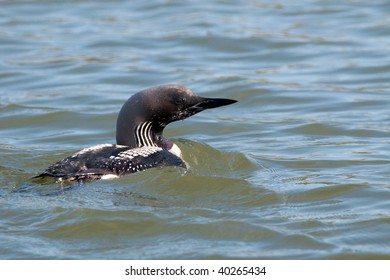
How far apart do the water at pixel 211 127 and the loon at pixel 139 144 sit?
0.10m

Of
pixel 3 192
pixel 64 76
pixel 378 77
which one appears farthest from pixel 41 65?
pixel 3 192

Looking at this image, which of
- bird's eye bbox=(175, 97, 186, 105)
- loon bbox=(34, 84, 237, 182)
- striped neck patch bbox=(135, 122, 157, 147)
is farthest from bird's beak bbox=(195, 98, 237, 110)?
striped neck patch bbox=(135, 122, 157, 147)

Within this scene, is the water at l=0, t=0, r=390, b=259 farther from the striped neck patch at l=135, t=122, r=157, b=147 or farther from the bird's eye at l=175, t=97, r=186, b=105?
the bird's eye at l=175, t=97, r=186, b=105

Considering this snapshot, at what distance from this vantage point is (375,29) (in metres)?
12.5

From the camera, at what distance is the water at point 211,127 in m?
5.87

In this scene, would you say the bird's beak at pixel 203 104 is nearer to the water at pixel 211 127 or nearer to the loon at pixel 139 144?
the loon at pixel 139 144

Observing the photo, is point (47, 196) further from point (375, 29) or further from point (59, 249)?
point (375, 29)

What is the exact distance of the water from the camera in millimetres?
5867

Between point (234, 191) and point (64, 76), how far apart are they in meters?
4.67

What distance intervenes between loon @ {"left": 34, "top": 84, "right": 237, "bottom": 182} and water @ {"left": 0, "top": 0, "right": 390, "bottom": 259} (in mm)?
105

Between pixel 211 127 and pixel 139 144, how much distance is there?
1.92m

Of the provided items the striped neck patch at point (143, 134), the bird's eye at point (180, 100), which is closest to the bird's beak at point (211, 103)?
the bird's eye at point (180, 100)

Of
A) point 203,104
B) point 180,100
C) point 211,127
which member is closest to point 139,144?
point 180,100

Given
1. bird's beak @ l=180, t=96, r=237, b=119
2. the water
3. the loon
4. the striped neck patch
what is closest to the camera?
the water
